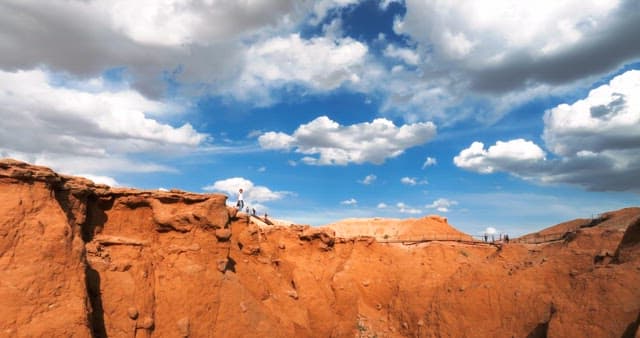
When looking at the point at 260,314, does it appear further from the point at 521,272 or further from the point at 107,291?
the point at 521,272

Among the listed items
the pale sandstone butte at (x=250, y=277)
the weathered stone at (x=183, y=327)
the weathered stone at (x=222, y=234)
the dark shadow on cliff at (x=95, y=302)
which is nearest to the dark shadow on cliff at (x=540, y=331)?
the pale sandstone butte at (x=250, y=277)

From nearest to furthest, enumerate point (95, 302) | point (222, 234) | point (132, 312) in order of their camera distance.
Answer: point (95, 302) → point (132, 312) → point (222, 234)

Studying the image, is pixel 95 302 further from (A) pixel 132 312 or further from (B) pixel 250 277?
(B) pixel 250 277

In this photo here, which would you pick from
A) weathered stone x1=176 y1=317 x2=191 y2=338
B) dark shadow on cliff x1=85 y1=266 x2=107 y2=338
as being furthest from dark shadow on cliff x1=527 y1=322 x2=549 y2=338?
dark shadow on cliff x1=85 y1=266 x2=107 y2=338

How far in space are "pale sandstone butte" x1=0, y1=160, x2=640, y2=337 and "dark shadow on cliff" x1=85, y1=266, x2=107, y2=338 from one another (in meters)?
0.03

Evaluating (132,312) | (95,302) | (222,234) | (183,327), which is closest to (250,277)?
(222,234)

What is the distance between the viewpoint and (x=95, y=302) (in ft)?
36.3

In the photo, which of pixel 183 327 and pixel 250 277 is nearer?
pixel 183 327

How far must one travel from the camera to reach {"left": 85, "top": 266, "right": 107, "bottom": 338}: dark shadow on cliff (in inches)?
428

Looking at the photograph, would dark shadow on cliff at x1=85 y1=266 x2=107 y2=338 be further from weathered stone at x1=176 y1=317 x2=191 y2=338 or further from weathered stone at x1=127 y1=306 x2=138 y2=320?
weathered stone at x1=176 y1=317 x2=191 y2=338

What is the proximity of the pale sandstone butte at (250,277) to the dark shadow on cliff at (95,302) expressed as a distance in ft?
0.09

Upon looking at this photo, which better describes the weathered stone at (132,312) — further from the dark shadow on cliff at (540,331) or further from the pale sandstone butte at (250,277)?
the dark shadow on cliff at (540,331)

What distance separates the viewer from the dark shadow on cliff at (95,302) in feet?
35.7

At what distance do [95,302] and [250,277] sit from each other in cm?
705
